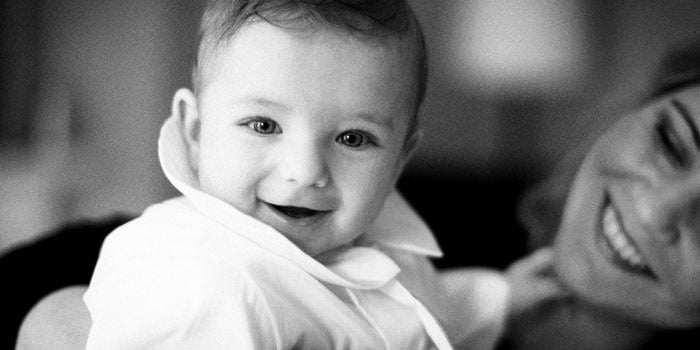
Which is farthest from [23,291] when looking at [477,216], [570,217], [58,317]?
[477,216]

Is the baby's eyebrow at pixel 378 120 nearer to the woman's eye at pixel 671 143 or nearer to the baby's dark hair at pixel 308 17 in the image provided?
the baby's dark hair at pixel 308 17

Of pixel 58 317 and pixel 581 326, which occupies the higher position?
pixel 58 317

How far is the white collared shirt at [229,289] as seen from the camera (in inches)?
22.3

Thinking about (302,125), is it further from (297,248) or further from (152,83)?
(152,83)

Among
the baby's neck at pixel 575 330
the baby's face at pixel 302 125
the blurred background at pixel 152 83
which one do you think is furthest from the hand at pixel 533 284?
the baby's face at pixel 302 125

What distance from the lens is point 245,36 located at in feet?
1.98

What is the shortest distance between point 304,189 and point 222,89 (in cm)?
11

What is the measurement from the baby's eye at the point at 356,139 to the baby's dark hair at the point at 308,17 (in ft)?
0.27

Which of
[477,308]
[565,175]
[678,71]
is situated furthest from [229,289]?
[565,175]

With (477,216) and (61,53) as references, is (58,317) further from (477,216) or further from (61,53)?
(477,216)

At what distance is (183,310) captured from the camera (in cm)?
56

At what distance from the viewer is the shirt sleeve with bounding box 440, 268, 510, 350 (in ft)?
3.04

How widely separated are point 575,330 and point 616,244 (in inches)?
7.0

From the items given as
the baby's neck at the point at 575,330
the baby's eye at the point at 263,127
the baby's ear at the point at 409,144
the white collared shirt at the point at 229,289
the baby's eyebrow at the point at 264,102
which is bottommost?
the baby's neck at the point at 575,330
